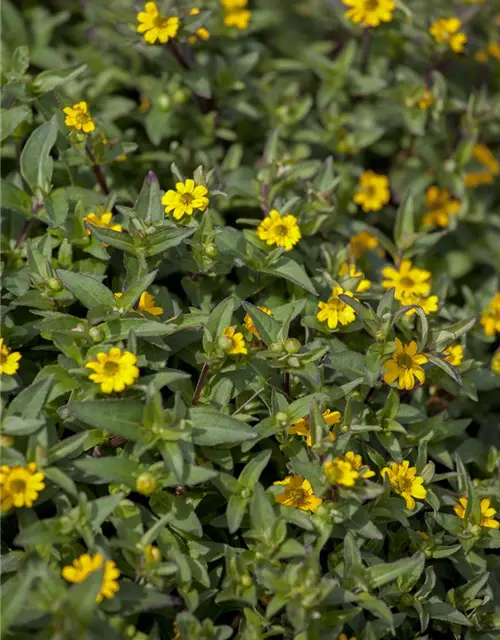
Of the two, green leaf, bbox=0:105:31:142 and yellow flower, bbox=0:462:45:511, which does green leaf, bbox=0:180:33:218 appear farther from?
yellow flower, bbox=0:462:45:511

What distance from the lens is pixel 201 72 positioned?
3.54 m

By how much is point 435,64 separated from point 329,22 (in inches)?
32.4

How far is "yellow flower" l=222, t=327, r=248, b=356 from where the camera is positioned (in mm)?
2523

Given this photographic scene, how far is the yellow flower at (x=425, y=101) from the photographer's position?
3.74m

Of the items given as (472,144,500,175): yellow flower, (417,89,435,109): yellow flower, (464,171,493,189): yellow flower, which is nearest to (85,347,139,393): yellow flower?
(417,89,435,109): yellow flower

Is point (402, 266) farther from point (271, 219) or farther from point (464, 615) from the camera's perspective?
point (464, 615)

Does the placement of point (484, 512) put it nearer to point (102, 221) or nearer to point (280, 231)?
point (280, 231)

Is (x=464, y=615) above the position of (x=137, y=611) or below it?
below

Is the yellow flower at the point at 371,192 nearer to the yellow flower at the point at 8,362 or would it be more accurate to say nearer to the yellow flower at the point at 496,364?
the yellow flower at the point at 496,364

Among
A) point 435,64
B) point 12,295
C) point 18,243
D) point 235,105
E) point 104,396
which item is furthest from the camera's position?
point 435,64

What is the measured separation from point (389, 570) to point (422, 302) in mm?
1099

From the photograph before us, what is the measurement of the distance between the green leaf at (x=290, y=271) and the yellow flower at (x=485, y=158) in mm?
1770

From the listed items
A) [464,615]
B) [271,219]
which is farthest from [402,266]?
[464,615]

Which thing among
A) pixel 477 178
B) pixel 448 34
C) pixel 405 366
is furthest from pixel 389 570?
pixel 448 34
